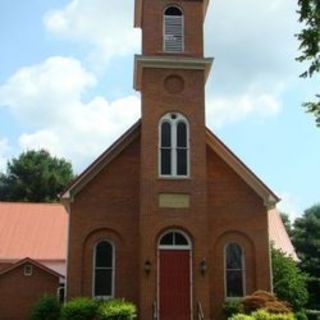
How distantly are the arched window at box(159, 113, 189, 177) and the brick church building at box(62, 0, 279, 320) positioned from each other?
0.14 feet

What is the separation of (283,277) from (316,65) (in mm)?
17282

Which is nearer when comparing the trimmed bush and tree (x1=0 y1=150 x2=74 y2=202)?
the trimmed bush

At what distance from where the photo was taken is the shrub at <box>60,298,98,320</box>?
74.4 ft

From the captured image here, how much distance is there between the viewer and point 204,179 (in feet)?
84.1

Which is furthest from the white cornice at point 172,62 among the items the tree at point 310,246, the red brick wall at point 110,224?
the tree at point 310,246

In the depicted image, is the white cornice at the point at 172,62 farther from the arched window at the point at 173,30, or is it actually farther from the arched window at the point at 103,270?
the arched window at the point at 103,270

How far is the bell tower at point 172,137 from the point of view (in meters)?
24.8

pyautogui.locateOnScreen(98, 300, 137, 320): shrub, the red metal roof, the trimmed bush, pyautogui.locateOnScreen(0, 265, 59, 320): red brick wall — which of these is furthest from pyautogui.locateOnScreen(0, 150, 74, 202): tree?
the trimmed bush

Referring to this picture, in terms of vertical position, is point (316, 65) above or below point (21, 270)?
above

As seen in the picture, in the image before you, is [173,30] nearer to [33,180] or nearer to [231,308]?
[231,308]

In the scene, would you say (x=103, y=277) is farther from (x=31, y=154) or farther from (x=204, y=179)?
(x=31, y=154)

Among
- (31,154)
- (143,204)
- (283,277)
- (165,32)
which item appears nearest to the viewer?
(143,204)

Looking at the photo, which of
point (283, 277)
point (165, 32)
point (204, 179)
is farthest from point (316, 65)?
point (283, 277)

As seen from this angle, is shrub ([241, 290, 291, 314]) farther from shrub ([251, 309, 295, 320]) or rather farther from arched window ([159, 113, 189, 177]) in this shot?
arched window ([159, 113, 189, 177])
